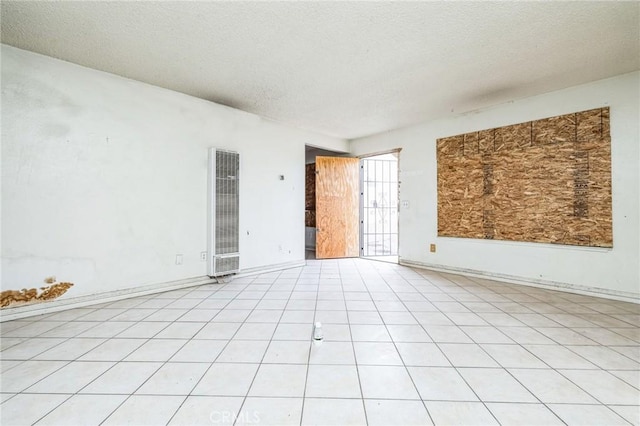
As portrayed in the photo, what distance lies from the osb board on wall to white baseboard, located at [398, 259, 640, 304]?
587 mm

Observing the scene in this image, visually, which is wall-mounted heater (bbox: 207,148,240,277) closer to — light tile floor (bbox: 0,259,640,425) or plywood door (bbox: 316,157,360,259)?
light tile floor (bbox: 0,259,640,425)

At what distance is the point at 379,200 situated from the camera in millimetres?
7277

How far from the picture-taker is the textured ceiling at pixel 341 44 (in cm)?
217

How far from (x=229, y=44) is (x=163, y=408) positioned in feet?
9.95

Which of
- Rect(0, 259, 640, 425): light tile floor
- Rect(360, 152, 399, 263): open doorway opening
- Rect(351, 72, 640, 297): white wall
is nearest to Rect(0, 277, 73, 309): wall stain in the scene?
Rect(0, 259, 640, 425): light tile floor

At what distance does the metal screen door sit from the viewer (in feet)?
22.9

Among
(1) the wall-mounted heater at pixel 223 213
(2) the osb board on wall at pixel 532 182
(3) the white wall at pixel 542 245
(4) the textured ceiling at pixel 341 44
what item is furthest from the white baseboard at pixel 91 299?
A: (2) the osb board on wall at pixel 532 182

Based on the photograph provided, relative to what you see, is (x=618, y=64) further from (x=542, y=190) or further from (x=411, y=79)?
(x=411, y=79)

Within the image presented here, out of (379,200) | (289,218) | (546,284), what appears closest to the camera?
(546,284)

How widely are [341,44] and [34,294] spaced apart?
4.09m

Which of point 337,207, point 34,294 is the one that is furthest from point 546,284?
point 34,294

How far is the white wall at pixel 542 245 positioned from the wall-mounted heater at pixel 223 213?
330cm

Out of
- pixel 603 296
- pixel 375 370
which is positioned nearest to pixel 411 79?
pixel 375 370

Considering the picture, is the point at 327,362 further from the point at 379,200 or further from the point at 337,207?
the point at 379,200
